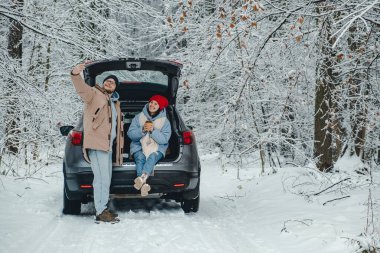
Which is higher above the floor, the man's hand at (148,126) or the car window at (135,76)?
the car window at (135,76)

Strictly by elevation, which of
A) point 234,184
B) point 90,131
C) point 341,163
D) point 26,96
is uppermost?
point 26,96

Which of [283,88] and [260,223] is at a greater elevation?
[283,88]

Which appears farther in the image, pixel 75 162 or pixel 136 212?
pixel 136 212

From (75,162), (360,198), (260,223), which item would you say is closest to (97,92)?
(75,162)

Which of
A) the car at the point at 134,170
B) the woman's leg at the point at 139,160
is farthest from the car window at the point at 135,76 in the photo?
the woman's leg at the point at 139,160

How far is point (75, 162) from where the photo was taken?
615 centimetres

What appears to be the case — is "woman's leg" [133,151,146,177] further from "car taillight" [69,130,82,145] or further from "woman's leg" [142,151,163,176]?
"car taillight" [69,130,82,145]

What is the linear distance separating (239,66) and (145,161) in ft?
18.5

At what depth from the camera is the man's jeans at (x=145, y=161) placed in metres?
6.19

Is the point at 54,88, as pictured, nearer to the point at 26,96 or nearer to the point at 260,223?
the point at 26,96

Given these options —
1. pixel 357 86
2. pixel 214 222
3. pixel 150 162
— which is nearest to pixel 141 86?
pixel 150 162

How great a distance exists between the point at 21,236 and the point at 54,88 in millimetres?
10718

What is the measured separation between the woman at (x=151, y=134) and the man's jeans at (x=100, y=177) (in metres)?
0.45

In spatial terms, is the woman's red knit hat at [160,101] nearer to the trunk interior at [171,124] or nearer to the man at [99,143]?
the trunk interior at [171,124]
